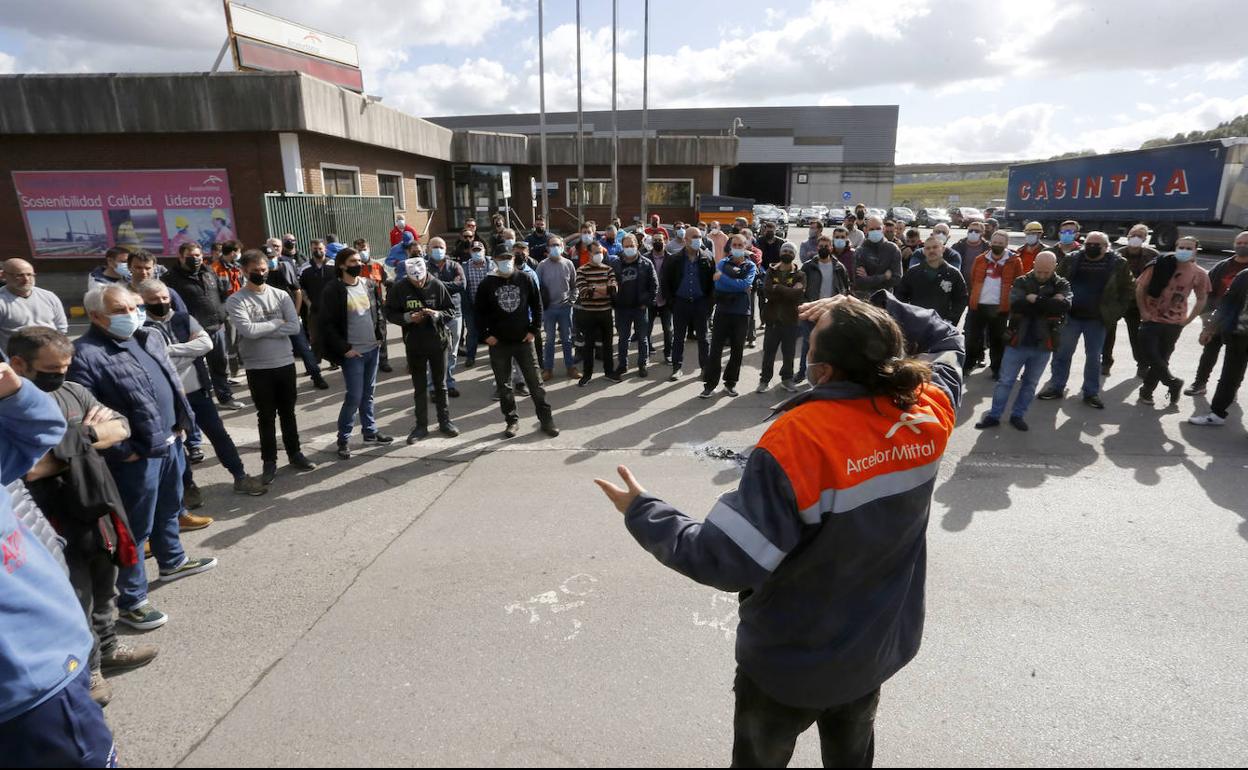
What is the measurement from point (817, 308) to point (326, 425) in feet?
21.3

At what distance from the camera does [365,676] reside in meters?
3.32

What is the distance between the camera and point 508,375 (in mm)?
7180

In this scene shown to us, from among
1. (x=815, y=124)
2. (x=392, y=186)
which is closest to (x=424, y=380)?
(x=392, y=186)

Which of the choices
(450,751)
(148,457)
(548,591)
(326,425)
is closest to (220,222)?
(326,425)

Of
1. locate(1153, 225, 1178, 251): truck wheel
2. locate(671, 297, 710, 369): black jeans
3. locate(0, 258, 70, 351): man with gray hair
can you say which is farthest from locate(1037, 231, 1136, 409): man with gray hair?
locate(1153, 225, 1178, 251): truck wheel

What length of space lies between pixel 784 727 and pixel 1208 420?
730 centimetres

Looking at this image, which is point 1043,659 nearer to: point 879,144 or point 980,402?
point 980,402

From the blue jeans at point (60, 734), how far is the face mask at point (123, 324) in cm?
249

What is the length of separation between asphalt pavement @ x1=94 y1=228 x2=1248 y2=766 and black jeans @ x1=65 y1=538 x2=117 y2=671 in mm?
266

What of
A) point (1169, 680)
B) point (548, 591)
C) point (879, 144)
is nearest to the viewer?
point (1169, 680)

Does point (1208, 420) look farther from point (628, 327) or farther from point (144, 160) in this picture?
point (144, 160)

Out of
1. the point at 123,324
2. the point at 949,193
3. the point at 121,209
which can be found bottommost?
the point at 123,324

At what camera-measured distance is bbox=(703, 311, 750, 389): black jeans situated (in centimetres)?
829

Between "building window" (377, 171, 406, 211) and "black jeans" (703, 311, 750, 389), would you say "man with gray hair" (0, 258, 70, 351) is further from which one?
"building window" (377, 171, 406, 211)
